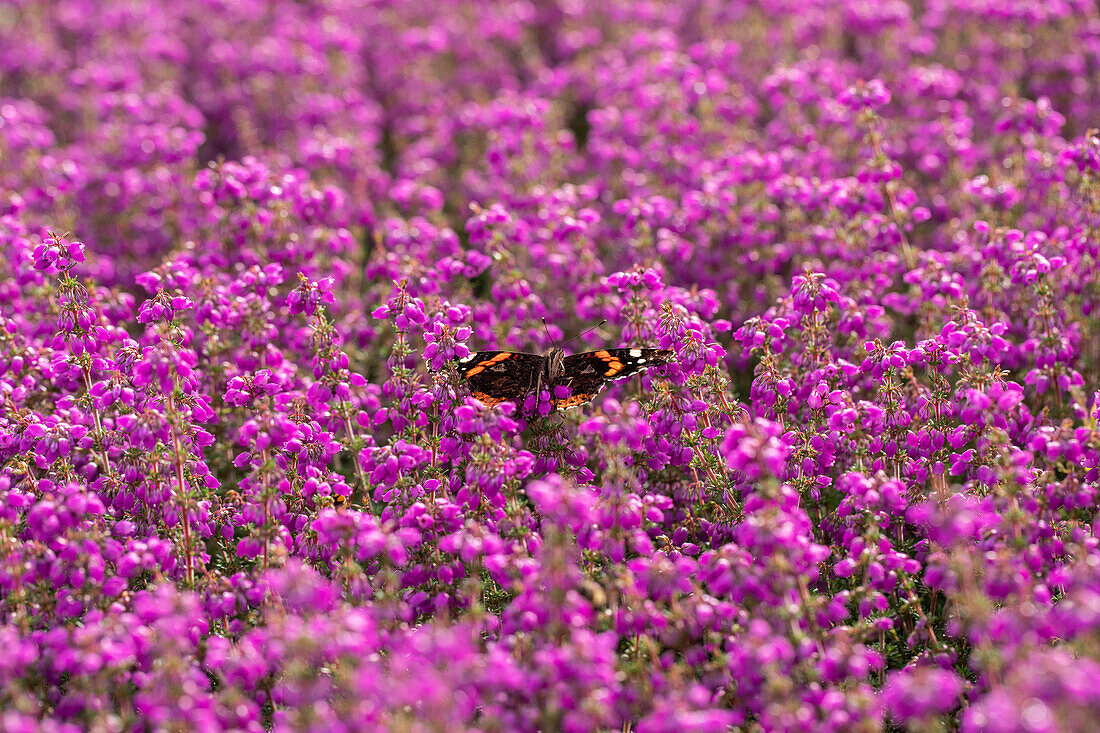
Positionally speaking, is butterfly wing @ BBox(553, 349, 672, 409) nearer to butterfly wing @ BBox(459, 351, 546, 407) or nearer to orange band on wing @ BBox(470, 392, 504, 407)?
butterfly wing @ BBox(459, 351, 546, 407)

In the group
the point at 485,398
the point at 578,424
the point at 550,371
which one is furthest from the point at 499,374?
the point at 578,424

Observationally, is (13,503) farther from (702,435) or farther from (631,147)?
(631,147)

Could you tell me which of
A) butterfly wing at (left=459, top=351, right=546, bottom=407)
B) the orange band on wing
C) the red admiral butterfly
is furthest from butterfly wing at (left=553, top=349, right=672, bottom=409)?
the orange band on wing

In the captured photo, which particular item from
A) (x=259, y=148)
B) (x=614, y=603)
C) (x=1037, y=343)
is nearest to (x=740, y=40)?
(x=259, y=148)

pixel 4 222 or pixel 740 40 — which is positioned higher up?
pixel 740 40

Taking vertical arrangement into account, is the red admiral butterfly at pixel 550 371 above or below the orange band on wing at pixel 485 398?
above

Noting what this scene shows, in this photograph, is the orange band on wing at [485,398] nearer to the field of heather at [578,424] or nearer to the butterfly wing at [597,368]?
the field of heather at [578,424]

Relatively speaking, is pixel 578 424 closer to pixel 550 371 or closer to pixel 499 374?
pixel 550 371

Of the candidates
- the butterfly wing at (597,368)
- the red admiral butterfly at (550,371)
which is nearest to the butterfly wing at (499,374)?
the red admiral butterfly at (550,371)
